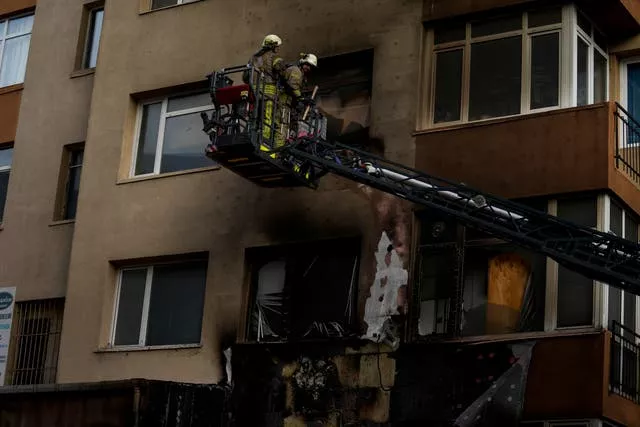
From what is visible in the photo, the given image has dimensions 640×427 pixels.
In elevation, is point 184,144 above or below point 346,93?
below

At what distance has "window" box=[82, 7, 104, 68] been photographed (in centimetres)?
2570

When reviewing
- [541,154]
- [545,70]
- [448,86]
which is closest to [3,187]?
[448,86]

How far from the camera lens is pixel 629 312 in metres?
18.5

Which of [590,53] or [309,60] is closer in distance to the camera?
[309,60]

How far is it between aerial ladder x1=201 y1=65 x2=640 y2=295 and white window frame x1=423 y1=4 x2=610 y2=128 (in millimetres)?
1488

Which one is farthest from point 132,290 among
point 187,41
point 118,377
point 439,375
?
point 439,375

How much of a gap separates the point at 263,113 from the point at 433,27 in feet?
11.4

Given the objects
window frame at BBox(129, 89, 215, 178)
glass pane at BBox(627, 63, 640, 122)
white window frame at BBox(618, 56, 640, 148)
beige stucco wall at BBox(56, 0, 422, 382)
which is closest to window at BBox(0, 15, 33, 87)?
beige stucco wall at BBox(56, 0, 422, 382)

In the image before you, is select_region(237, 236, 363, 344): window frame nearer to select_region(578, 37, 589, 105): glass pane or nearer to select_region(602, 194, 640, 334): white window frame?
select_region(602, 194, 640, 334): white window frame

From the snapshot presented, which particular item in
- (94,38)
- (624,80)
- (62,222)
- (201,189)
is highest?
(94,38)

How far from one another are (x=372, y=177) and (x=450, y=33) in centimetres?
346

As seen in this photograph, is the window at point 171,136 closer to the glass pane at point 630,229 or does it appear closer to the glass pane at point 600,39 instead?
the glass pane at point 600,39

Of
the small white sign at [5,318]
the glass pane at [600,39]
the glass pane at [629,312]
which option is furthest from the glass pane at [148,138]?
the glass pane at [629,312]

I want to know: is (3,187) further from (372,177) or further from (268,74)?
(372,177)
